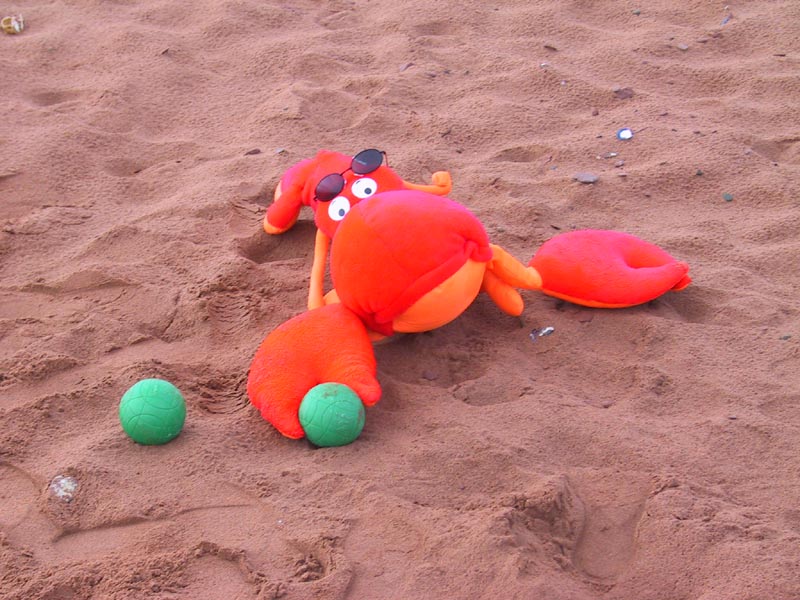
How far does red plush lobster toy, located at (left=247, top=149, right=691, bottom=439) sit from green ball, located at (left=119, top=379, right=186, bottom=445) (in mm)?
183

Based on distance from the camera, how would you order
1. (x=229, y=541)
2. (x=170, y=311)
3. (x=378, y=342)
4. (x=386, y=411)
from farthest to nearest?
(x=170, y=311) < (x=378, y=342) < (x=386, y=411) < (x=229, y=541)

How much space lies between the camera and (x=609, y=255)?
8.71ft

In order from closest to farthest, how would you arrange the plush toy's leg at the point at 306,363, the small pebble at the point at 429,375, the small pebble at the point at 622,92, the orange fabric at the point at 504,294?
the plush toy's leg at the point at 306,363 < the small pebble at the point at 429,375 < the orange fabric at the point at 504,294 < the small pebble at the point at 622,92

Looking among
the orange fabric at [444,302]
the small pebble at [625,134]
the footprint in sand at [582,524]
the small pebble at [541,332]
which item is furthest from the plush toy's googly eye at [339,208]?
the small pebble at [625,134]

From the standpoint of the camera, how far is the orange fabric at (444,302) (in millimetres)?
2330

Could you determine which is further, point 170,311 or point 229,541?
point 170,311

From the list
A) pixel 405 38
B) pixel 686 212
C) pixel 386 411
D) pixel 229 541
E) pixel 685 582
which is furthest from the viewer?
pixel 405 38

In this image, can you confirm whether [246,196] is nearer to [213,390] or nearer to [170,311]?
[170,311]

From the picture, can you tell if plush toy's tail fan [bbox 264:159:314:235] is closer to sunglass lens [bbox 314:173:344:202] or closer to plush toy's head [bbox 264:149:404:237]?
plush toy's head [bbox 264:149:404:237]

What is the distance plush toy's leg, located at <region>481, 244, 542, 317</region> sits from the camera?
2525 mm

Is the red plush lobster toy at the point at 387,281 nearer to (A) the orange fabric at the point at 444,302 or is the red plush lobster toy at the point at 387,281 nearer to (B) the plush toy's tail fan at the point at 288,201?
(A) the orange fabric at the point at 444,302

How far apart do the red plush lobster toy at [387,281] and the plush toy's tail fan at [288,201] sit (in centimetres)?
21

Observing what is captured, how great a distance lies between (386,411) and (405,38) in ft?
7.23

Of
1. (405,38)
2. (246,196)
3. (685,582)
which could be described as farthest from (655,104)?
(685,582)
